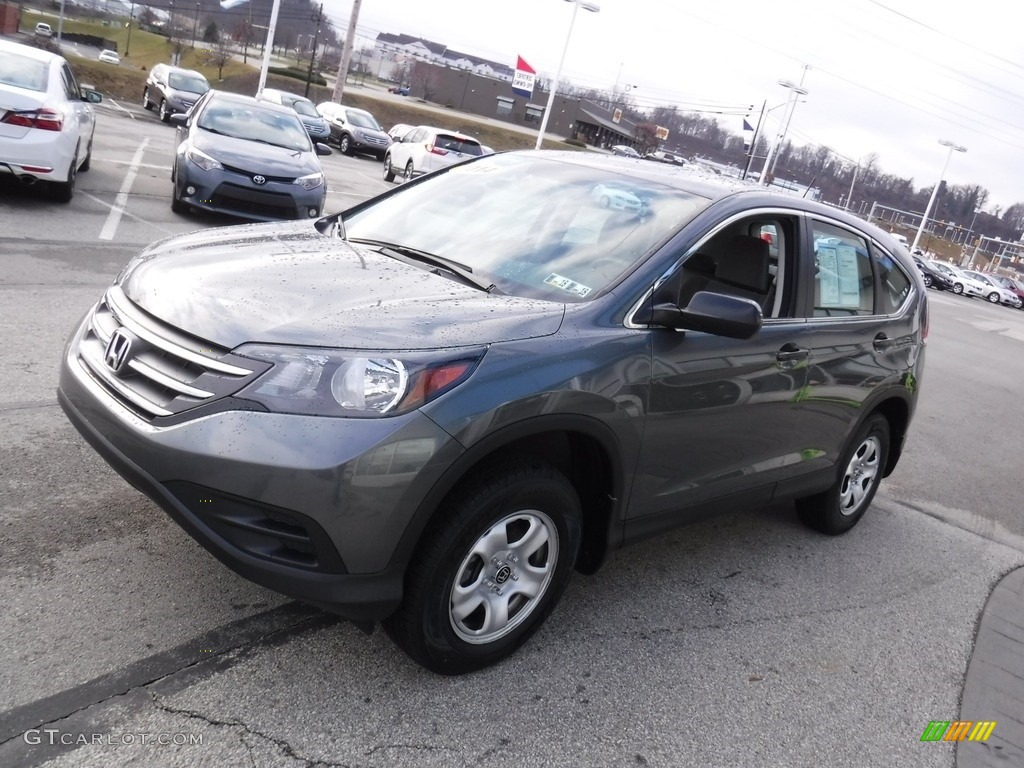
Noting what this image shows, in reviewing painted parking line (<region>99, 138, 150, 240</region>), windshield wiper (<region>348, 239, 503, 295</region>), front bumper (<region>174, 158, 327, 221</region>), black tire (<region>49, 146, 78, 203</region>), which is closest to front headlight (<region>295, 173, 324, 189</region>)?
front bumper (<region>174, 158, 327, 221</region>)

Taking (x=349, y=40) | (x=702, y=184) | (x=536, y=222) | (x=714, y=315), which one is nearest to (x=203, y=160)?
(x=536, y=222)

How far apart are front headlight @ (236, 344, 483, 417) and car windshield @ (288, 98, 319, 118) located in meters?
29.0

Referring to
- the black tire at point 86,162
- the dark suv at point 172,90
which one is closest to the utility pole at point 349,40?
the dark suv at point 172,90

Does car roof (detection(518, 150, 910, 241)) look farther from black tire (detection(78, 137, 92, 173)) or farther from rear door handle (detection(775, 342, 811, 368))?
black tire (detection(78, 137, 92, 173))

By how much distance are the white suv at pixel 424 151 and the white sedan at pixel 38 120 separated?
48.2 feet

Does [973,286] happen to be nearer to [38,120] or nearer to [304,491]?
[38,120]

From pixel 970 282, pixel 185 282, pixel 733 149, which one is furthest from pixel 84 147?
pixel 733 149

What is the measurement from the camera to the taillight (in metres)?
8.70

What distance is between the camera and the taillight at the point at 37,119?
8.70 meters

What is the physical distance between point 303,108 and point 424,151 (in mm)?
8197

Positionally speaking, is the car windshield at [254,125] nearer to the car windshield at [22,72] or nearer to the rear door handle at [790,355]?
the car windshield at [22,72]

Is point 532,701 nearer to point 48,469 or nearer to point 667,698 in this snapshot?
point 667,698

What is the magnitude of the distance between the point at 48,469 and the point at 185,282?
1.42 meters

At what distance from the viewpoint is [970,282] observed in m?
43.0
